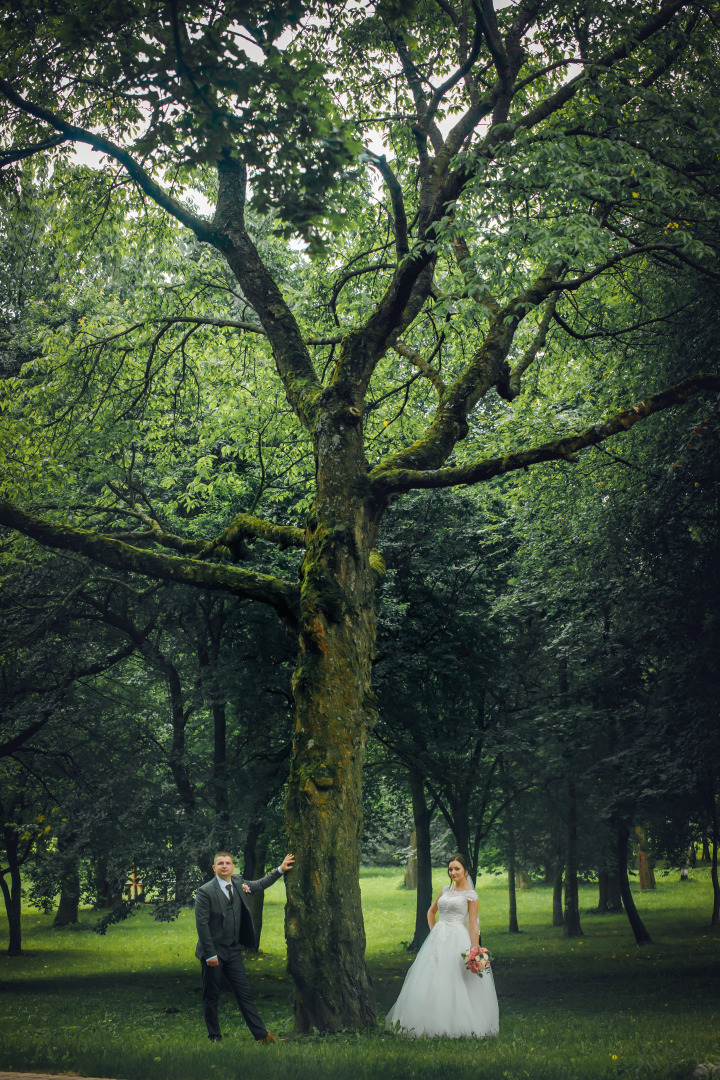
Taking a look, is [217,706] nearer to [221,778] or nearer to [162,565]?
[221,778]

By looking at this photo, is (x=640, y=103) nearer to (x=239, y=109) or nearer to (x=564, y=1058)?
(x=239, y=109)

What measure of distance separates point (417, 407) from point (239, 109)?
10920 millimetres

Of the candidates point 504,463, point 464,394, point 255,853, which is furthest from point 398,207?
point 255,853

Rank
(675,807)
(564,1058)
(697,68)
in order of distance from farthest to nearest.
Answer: (675,807) → (697,68) → (564,1058)

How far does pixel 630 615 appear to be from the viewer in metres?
14.2

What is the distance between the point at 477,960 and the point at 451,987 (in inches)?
16.5

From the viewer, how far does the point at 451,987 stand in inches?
355

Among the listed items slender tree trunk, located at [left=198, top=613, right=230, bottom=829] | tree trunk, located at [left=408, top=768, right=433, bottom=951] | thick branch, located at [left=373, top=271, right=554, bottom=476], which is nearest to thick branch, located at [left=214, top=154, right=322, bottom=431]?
thick branch, located at [left=373, top=271, right=554, bottom=476]

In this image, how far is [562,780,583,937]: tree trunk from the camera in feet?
68.3

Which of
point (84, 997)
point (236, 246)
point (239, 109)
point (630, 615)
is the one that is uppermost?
point (236, 246)

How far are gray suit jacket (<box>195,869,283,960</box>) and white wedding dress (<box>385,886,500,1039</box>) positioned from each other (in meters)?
2.01

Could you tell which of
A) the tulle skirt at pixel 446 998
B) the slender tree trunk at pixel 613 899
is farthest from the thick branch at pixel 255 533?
the slender tree trunk at pixel 613 899

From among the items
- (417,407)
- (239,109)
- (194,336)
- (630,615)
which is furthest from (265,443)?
(239,109)

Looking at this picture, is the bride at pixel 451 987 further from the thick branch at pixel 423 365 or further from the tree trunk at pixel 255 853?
the thick branch at pixel 423 365
